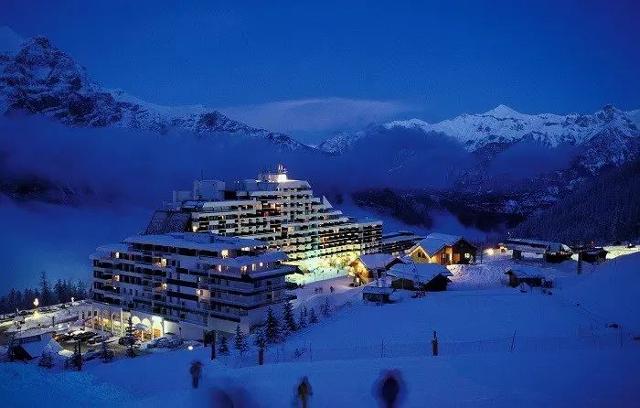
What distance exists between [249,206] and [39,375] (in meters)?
56.5

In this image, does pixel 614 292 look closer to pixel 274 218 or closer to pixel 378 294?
pixel 378 294

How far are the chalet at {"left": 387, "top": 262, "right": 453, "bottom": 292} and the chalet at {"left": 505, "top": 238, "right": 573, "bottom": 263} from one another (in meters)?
17.3

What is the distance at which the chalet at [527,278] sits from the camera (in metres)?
50.0

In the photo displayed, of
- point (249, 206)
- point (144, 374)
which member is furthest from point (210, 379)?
point (249, 206)

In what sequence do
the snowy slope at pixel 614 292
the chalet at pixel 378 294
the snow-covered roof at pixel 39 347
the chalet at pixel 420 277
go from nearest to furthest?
1. the snowy slope at pixel 614 292
2. the snow-covered roof at pixel 39 347
3. the chalet at pixel 378 294
4. the chalet at pixel 420 277

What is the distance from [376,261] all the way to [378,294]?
18055 millimetres

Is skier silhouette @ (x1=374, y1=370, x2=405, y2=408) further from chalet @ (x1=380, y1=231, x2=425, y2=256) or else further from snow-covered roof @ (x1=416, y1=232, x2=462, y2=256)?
chalet @ (x1=380, y1=231, x2=425, y2=256)

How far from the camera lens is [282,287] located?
51.4m

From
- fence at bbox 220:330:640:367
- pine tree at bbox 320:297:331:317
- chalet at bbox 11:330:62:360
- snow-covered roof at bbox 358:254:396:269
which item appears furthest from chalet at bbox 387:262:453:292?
chalet at bbox 11:330:62:360

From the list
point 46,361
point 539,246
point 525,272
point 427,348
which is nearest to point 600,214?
point 539,246

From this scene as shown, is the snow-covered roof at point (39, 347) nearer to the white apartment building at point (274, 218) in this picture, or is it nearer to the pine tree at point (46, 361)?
the pine tree at point (46, 361)

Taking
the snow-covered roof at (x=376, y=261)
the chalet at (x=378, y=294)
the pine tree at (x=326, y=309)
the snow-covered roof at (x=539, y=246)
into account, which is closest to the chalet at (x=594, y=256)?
the snow-covered roof at (x=539, y=246)

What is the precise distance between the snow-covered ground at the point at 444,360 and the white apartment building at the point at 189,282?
596cm

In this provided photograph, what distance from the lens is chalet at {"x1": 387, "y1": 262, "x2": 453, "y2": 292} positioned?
50.6 m
